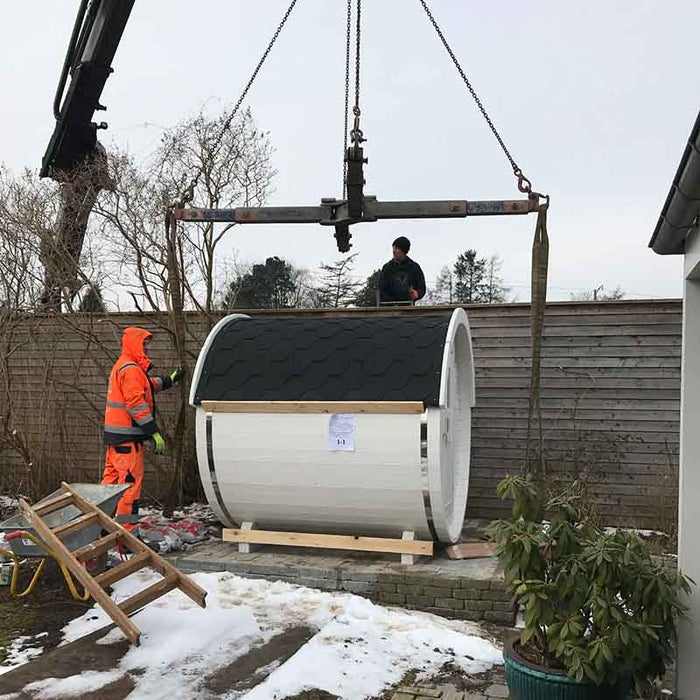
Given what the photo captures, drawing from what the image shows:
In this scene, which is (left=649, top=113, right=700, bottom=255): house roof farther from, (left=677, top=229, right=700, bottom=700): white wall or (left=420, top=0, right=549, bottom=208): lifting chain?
(left=420, top=0, right=549, bottom=208): lifting chain

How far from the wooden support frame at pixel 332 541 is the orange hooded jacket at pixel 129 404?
1.21 meters

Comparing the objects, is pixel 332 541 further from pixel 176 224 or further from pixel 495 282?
pixel 495 282

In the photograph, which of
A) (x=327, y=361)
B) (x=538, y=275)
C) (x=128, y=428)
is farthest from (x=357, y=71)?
(x=128, y=428)

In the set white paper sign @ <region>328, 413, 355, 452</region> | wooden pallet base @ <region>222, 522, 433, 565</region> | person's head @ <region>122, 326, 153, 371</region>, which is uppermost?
person's head @ <region>122, 326, 153, 371</region>

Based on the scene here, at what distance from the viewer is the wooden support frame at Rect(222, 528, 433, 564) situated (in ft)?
19.9

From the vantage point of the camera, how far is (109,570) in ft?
17.2

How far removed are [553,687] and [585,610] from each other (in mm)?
388

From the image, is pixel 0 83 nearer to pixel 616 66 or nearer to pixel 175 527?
pixel 175 527

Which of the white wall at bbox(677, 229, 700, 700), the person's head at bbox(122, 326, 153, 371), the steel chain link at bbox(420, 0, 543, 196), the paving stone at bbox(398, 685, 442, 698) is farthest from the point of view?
the person's head at bbox(122, 326, 153, 371)

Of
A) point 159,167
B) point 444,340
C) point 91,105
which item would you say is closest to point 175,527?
point 444,340

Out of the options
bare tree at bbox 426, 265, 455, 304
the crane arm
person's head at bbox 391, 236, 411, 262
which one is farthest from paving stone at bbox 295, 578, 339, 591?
bare tree at bbox 426, 265, 455, 304

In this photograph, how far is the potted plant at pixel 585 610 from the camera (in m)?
3.51

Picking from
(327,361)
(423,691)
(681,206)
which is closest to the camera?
(681,206)

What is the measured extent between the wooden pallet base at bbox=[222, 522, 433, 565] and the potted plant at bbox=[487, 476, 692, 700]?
2.17 metres
